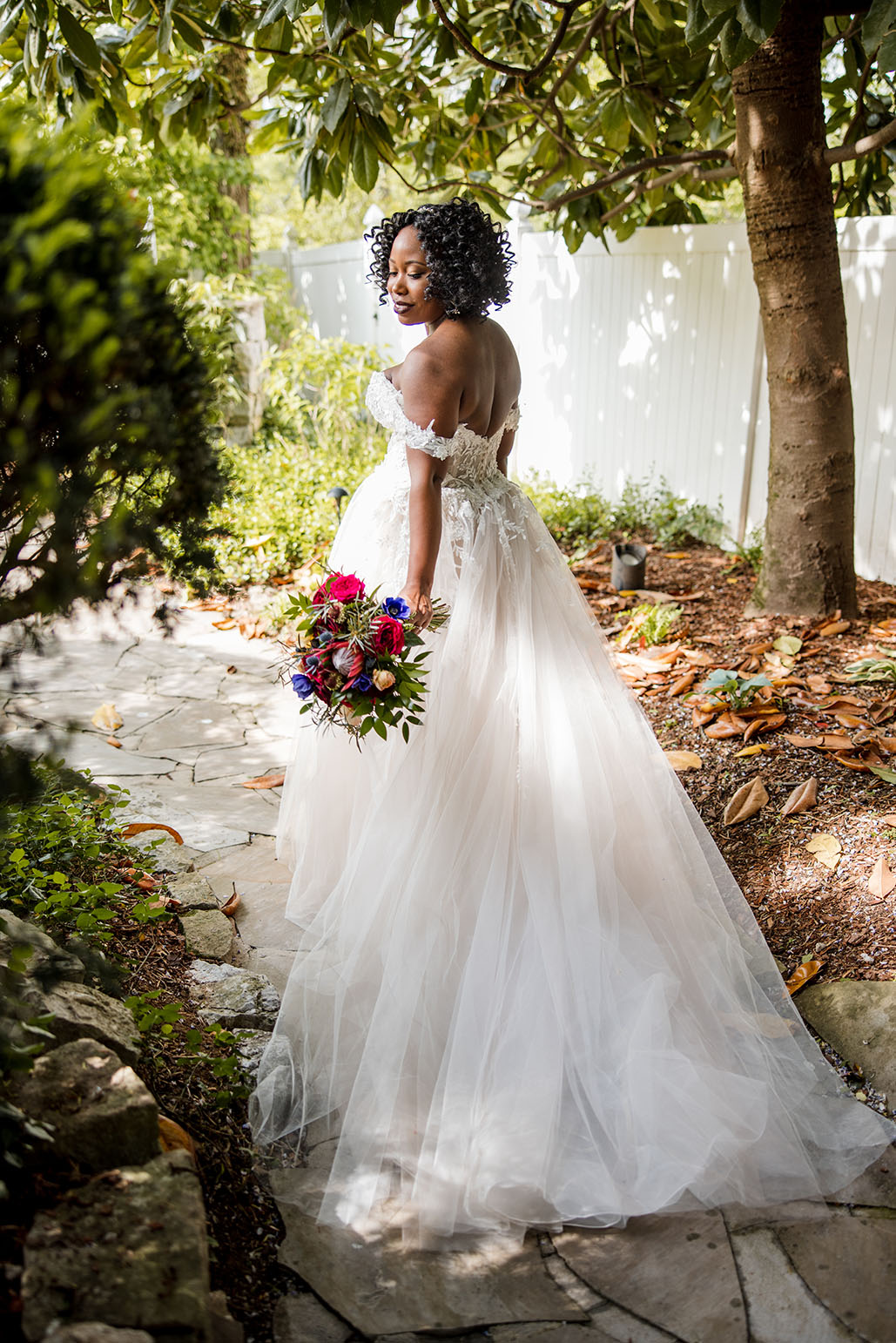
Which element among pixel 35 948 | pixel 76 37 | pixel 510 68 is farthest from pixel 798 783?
pixel 76 37

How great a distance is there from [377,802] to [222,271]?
896cm

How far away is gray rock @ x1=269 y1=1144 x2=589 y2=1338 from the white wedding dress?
0.15 feet

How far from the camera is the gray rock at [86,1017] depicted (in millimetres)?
2021

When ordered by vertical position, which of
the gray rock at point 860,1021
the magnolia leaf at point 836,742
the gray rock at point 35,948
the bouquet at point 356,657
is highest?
the bouquet at point 356,657

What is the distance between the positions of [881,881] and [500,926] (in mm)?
1328

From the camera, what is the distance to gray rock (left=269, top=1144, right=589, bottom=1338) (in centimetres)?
188

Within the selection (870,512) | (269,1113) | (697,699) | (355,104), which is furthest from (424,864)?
(870,512)

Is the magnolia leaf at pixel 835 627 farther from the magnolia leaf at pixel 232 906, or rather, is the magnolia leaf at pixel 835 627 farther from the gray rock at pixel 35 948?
the gray rock at pixel 35 948

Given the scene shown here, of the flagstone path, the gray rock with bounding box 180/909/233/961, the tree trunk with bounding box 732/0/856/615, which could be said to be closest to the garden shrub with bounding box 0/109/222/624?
the flagstone path

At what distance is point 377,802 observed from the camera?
2.72 meters

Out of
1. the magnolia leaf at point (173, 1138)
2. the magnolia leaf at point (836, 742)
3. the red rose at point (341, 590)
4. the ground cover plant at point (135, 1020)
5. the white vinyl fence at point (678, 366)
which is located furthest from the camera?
the white vinyl fence at point (678, 366)

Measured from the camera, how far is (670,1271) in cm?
199

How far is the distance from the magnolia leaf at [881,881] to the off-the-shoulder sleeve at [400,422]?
1.80 meters

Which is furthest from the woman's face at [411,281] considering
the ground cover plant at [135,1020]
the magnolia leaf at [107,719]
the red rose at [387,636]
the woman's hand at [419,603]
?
the magnolia leaf at [107,719]
